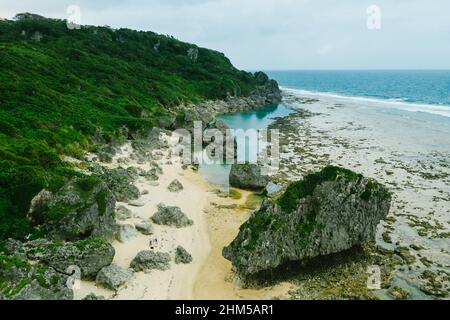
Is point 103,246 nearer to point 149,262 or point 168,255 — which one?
point 149,262

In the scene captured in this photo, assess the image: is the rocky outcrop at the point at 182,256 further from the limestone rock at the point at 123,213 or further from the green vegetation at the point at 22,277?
the green vegetation at the point at 22,277

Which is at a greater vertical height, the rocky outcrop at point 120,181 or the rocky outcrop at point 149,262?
the rocky outcrop at point 120,181

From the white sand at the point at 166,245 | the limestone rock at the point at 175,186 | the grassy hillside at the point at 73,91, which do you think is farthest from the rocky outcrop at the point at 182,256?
the limestone rock at the point at 175,186

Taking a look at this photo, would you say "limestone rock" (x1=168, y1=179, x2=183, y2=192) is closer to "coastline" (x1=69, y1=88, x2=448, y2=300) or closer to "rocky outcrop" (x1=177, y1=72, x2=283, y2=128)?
"coastline" (x1=69, y1=88, x2=448, y2=300)

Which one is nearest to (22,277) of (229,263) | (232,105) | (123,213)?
(229,263)

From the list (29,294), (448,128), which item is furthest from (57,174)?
(448,128)
